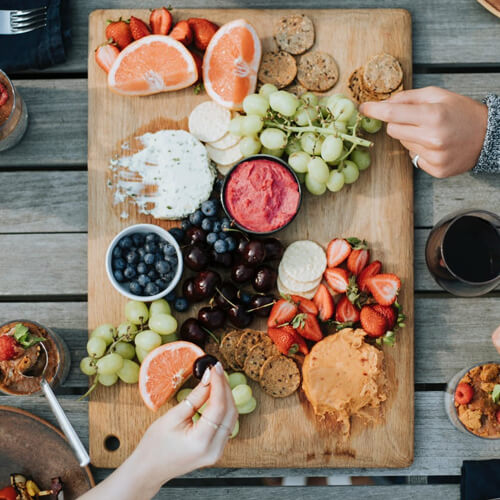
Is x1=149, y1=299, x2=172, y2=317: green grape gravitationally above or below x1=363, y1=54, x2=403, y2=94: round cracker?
below

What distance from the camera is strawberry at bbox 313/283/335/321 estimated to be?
4.66 ft

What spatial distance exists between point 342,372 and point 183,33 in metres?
0.99

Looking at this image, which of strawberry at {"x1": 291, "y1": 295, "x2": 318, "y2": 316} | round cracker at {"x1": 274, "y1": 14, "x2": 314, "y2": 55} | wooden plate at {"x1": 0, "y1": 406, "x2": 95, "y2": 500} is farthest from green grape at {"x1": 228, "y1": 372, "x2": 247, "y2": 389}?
round cracker at {"x1": 274, "y1": 14, "x2": 314, "y2": 55}

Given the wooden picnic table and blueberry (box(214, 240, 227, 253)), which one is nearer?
blueberry (box(214, 240, 227, 253))

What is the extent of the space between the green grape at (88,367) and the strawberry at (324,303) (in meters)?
0.61

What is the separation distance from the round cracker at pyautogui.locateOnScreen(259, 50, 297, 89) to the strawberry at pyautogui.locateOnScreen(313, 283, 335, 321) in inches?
22.6

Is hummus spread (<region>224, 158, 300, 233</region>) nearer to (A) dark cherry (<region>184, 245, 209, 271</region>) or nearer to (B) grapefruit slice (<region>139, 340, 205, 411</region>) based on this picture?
(A) dark cherry (<region>184, 245, 209, 271</region>)

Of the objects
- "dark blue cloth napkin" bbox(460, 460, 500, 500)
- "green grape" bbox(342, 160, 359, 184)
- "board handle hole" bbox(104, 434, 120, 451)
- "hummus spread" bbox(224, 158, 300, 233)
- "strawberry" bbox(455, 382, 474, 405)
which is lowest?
"dark blue cloth napkin" bbox(460, 460, 500, 500)

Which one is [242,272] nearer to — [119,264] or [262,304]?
[262,304]

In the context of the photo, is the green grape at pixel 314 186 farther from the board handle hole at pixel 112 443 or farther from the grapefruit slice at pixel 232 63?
the board handle hole at pixel 112 443

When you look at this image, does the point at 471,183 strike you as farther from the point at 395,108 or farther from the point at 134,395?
the point at 134,395

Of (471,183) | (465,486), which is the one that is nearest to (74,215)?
(471,183)

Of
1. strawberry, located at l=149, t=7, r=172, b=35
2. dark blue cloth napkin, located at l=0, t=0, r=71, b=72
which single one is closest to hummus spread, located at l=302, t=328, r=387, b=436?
strawberry, located at l=149, t=7, r=172, b=35

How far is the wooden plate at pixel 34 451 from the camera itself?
142cm
